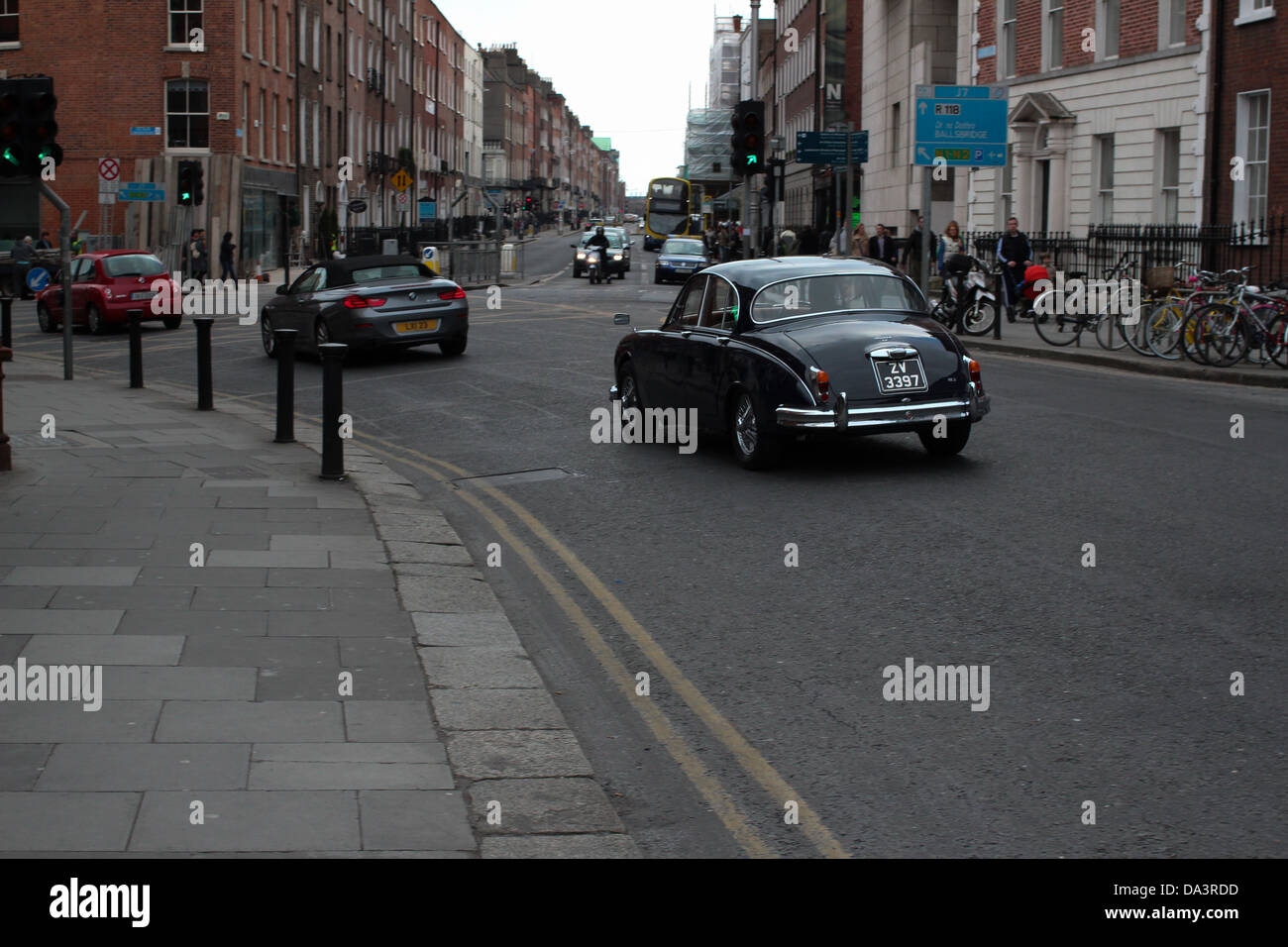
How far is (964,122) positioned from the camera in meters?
27.2

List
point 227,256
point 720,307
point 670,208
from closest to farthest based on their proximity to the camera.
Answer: point 720,307
point 227,256
point 670,208

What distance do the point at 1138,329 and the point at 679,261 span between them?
32.2 meters

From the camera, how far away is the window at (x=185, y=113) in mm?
47562

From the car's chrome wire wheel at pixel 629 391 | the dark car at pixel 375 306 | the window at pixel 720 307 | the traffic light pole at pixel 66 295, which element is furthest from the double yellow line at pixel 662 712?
the traffic light pole at pixel 66 295

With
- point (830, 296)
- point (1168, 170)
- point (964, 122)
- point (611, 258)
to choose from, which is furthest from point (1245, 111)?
point (611, 258)

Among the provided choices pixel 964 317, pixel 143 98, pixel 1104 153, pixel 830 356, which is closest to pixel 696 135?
pixel 143 98

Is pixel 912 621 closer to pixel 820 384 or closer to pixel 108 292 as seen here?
pixel 820 384

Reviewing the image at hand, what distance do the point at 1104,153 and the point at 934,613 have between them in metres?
26.9

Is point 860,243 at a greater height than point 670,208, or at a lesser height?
lesser

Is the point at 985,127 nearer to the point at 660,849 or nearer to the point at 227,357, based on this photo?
the point at 227,357

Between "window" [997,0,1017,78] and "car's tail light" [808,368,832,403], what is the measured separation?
2746cm

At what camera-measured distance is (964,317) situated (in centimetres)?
2467

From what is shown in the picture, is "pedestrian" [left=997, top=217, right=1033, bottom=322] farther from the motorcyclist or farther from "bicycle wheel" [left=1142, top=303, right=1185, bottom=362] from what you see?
the motorcyclist

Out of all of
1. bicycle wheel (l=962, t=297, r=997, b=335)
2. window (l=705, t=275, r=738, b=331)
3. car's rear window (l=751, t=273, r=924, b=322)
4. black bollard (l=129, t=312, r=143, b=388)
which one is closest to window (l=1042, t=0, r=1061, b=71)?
bicycle wheel (l=962, t=297, r=997, b=335)
